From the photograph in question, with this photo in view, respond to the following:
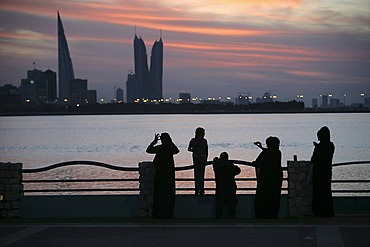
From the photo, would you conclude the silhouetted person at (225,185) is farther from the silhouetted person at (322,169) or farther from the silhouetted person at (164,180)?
the silhouetted person at (322,169)

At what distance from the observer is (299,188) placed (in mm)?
16188

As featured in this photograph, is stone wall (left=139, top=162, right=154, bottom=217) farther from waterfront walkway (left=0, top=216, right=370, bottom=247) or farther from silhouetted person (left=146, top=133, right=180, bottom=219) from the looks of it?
waterfront walkway (left=0, top=216, right=370, bottom=247)

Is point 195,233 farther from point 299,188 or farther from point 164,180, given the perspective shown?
point 299,188

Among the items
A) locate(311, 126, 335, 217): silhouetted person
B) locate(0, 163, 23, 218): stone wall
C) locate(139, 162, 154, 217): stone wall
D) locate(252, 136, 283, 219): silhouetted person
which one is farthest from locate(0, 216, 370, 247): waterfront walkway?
locate(0, 163, 23, 218): stone wall

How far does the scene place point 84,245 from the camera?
41.6ft

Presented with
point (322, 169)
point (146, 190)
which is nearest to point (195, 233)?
point (146, 190)

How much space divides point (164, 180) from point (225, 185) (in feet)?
3.82

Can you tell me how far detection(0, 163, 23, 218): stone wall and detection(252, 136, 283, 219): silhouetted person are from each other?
465 centimetres

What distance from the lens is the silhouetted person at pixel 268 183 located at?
16.0 metres

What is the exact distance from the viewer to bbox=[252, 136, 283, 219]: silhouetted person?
16047 mm

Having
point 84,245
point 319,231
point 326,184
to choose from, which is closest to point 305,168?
point 326,184

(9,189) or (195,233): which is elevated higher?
(9,189)

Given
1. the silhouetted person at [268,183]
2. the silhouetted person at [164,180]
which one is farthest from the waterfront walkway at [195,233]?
the silhouetted person at [268,183]

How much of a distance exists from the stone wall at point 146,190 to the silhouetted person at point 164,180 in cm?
31
